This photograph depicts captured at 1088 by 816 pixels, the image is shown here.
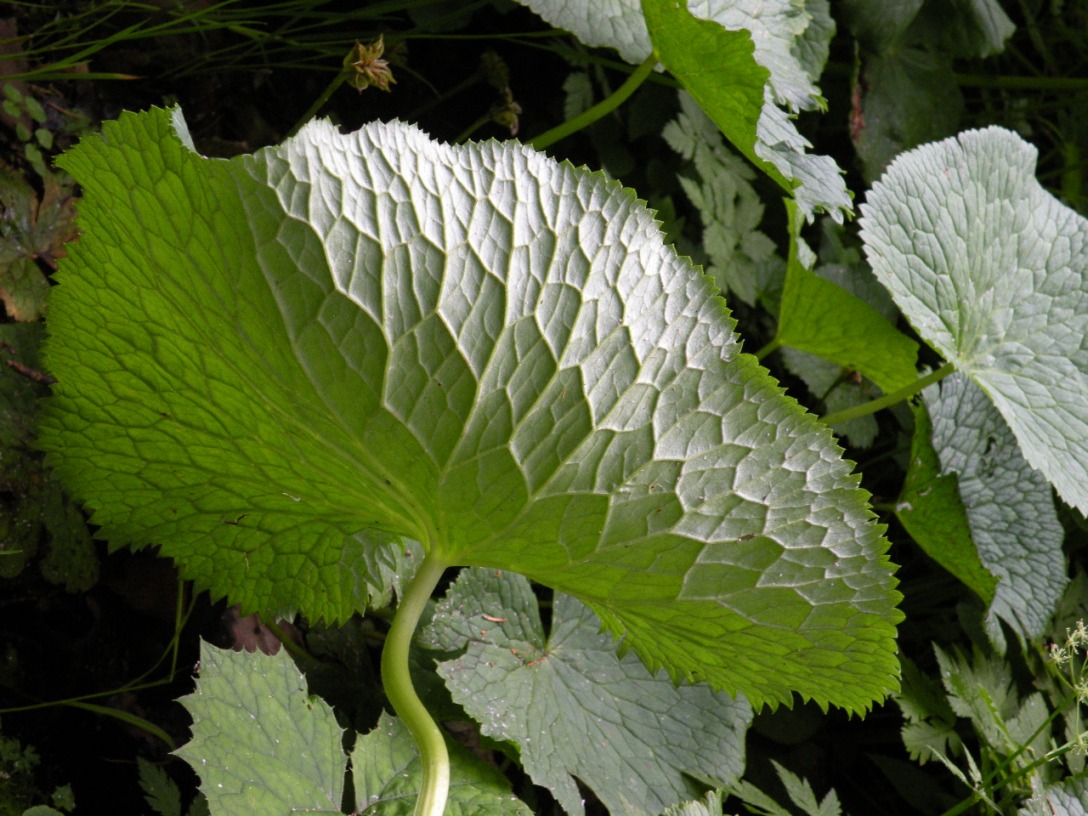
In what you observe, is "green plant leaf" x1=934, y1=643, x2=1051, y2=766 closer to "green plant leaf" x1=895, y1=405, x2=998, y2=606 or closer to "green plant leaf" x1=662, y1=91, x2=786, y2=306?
"green plant leaf" x1=895, y1=405, x2=998, y2=606

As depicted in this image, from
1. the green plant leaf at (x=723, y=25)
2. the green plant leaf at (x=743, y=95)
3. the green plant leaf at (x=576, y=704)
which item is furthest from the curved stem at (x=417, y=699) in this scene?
the green plant leaf at (x=723, y=25)

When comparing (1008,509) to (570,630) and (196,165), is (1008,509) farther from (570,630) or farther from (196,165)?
(196,165)

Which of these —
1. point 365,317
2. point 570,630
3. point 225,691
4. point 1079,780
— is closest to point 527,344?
point 365,317

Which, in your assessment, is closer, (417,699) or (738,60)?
(417,699)

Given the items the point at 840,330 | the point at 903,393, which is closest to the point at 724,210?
the point at 840,330

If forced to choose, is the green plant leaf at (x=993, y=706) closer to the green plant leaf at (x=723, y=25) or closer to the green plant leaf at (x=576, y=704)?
the green plant leaf at (x=576, y=704)

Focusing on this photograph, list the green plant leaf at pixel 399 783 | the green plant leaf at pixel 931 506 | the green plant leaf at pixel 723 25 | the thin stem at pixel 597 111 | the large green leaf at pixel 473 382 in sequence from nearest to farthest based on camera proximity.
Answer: the large green leaf at pixel 473 382
the green plant leaf at pixel 399 783
the green plant leaf at pixel 723 25
the thin stem at pixel 597 111
the green plant leaf at pixel 931 506

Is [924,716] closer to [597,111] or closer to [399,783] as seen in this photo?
[399,783]
